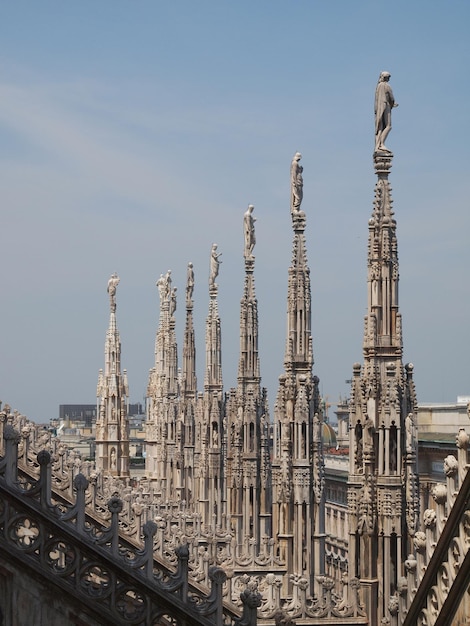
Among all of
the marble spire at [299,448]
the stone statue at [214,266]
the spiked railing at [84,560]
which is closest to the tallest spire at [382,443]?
the marble spire at [299,448]

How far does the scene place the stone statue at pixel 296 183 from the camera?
24.9 m

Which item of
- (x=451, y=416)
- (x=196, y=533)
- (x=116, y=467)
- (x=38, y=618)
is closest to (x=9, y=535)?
(x=38, y=618)

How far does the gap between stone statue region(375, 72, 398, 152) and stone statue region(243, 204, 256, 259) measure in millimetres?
14455

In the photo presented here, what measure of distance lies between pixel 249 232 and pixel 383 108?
14.9m

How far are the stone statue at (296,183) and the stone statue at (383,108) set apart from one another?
657 centimetres

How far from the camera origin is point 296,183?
82.3 feet

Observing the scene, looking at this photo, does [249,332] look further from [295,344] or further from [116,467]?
[116,467]

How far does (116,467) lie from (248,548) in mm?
30438

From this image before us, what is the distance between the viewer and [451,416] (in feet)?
143

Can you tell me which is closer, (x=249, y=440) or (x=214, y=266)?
(x=249, y=440)

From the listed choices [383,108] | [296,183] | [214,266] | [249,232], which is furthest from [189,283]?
[383,108]

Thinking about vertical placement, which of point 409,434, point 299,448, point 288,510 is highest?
point 409,434

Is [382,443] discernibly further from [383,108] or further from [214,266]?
[214,266]

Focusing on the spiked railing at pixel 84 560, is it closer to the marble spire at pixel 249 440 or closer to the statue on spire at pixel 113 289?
the marble spire at pixel 249 440
